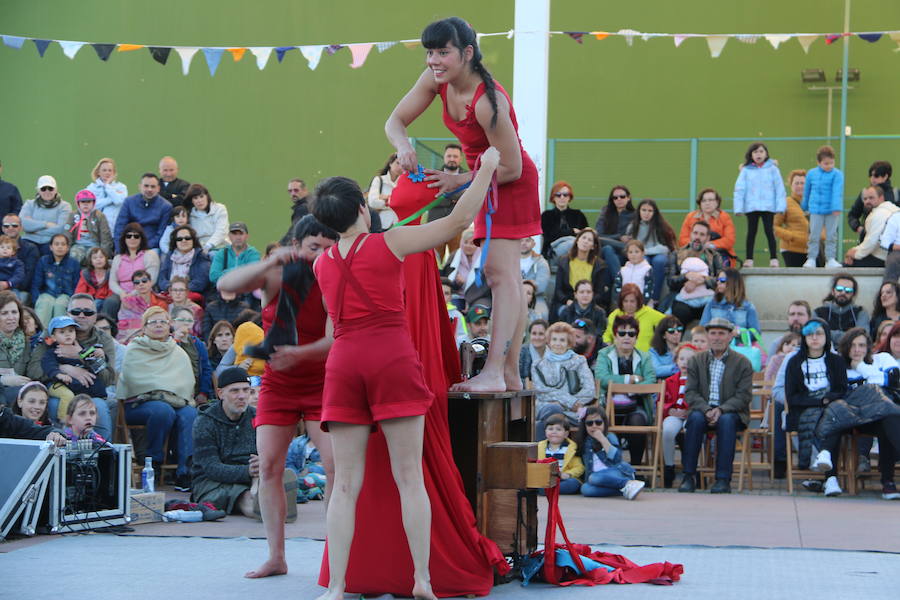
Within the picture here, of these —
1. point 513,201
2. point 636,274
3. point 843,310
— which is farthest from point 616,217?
point 513,201

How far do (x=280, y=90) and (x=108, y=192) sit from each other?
3.57m

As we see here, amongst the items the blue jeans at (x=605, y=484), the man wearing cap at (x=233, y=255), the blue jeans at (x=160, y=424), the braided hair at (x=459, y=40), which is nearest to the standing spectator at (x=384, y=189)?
the man wearing cap at (x=233, y=255)

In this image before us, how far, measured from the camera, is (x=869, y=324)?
10.2 meters

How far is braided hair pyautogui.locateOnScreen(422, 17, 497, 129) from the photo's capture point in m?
4.48

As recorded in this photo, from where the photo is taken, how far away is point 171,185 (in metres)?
12.3

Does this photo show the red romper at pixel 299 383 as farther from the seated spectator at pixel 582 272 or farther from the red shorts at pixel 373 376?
the seated spectator at pixel 582 272

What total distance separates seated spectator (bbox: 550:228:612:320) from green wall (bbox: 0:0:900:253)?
12.7 feet

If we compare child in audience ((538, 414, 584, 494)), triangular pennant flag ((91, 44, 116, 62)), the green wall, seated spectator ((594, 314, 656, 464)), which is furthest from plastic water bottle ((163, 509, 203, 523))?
the green wall

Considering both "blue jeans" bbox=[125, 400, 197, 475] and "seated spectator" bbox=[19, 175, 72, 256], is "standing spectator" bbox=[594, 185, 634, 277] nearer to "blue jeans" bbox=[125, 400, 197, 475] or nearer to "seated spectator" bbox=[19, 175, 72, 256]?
"blue jeans" bbox=[125, 400, 197, 475]

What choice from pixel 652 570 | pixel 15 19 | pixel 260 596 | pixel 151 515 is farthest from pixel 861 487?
pixel 15 19

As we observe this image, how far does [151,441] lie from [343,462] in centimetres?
463

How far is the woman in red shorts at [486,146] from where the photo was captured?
4523mm

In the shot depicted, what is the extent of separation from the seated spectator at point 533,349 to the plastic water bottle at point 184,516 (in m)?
3.02

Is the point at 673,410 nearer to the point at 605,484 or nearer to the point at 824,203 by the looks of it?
the point at 605,484
